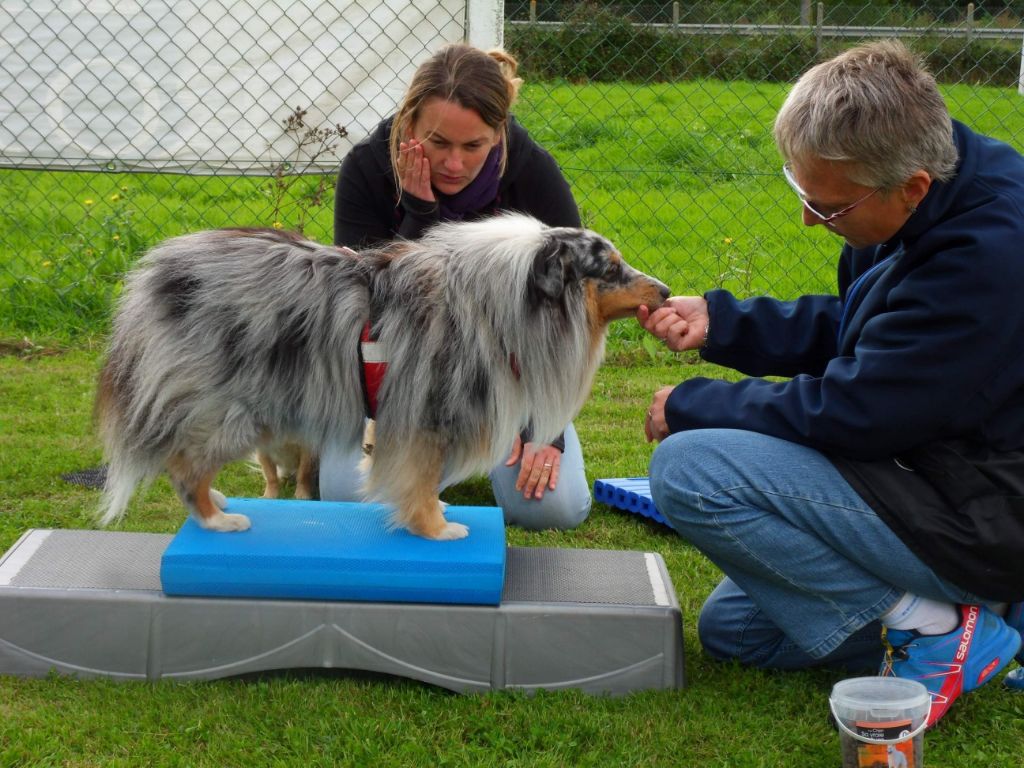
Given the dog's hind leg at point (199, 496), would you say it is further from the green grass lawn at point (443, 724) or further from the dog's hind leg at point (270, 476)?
the dog's hind leg at point (270, 476)

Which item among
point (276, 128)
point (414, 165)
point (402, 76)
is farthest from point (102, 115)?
point (414, 165)

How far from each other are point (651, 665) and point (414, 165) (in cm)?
175

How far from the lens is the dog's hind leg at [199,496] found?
9.88 feet

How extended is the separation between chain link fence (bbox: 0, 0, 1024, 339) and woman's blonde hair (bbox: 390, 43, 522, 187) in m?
2.35

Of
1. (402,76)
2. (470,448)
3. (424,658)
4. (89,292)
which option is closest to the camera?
(424,658)

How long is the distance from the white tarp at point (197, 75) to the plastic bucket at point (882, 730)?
4371 mm

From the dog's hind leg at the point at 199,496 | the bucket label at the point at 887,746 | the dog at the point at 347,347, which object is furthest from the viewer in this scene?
the dog's hind leg at the point at 199,496

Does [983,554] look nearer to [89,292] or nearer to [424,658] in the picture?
[424,658]

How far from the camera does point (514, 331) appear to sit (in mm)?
2947

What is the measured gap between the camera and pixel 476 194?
3771 mm

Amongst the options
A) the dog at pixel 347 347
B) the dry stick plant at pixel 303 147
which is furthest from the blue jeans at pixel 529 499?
the dry stick plant at pixel 303 147

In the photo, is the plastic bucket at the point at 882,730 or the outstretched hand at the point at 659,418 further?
the outstretched hand at the point at 659,418

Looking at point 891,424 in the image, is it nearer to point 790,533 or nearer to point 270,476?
point 790,533

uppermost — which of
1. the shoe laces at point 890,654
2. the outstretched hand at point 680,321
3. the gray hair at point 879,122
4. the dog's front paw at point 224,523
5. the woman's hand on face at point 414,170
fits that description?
the gray hair at point 879,122
